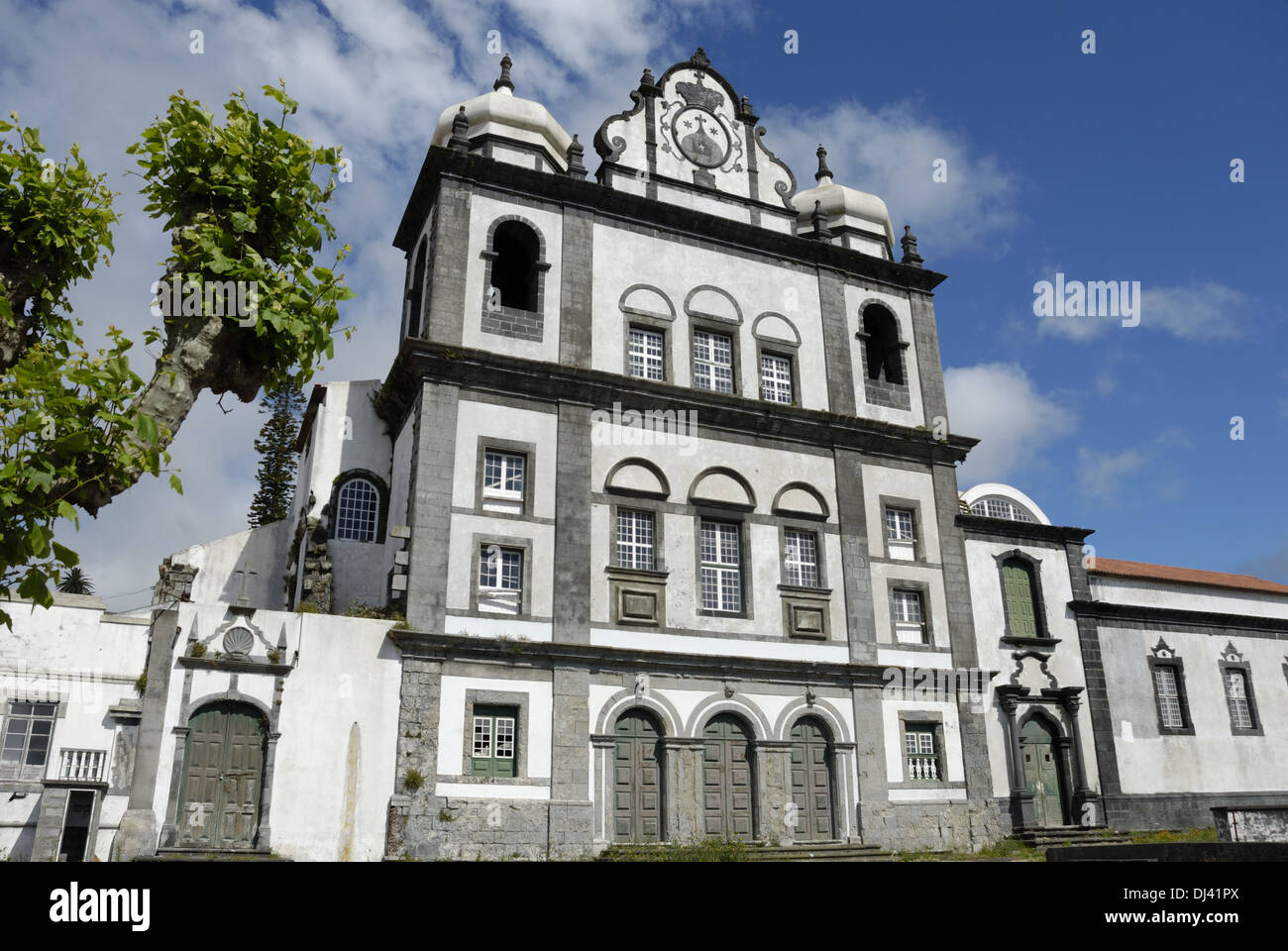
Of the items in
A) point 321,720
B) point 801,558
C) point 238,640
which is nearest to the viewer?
point 238,640

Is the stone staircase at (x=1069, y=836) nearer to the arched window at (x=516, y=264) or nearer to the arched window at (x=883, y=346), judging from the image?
the arched window at (x=883, y=346)

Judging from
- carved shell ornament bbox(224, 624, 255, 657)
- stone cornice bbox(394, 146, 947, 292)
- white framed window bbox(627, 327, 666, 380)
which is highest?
stone cornice bbox(394, 146, 947, 292)

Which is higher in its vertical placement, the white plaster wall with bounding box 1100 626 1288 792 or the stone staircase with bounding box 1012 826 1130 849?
the white plaster wall with bounding box 1100 626 1288 792

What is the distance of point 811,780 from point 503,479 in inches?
377

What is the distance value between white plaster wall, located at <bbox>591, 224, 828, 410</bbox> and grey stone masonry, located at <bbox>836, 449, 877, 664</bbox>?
1863mm

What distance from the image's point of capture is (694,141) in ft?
84.1

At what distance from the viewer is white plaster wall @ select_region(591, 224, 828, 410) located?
23062 mm

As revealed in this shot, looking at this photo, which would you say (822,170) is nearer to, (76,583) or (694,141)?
(694,141)

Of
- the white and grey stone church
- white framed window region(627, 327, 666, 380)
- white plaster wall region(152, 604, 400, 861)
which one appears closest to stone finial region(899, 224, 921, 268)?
the white and grey stone church

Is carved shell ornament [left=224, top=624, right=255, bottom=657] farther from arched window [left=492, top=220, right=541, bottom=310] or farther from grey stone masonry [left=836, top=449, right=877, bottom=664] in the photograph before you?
grey stone masonry [left=836, top=449, right=877, bottom=664]

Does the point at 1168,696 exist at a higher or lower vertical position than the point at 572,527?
lower

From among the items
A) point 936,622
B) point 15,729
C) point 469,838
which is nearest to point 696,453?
point 936,622

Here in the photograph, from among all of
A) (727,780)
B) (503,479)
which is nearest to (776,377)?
(503,479)
